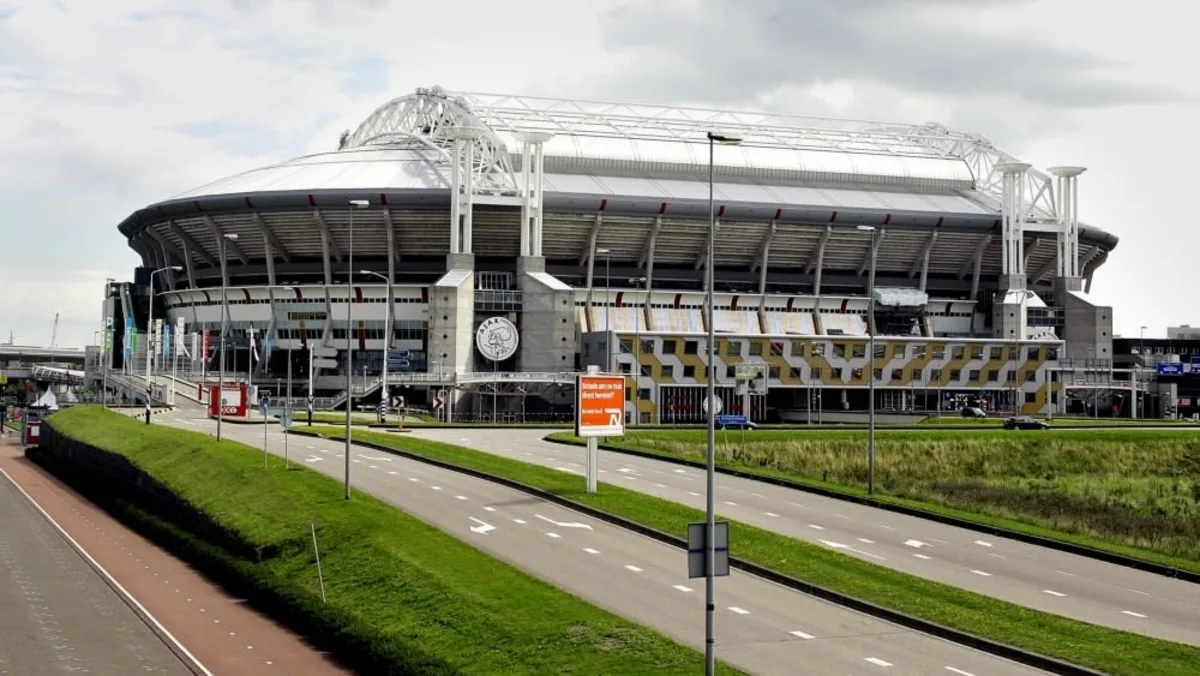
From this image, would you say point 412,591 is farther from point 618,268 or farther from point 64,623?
point 618,268

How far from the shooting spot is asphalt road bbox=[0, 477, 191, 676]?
34.8 metres

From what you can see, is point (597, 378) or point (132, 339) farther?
point (132, 339)

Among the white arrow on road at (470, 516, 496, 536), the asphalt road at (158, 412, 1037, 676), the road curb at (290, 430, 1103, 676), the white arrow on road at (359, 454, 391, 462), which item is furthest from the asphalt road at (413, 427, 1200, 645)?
the white arrow on road at (359, 454, 391, 462)

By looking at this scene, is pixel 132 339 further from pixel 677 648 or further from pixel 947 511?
pixel 677 648

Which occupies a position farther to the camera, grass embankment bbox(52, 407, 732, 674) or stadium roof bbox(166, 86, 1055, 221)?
stadium roof bbox(166, 86, 1055, 221)

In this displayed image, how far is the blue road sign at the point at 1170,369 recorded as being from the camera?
14850 cm

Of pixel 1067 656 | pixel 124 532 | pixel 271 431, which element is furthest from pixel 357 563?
pixel 271 431

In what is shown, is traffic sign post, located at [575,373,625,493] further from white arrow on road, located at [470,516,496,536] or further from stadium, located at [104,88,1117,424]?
stadium, located at [104,88,1117,424]

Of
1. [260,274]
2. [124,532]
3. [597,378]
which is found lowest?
[124,532]

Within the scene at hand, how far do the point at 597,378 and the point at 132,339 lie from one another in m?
88.1

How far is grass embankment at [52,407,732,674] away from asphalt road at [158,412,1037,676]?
1.21 m

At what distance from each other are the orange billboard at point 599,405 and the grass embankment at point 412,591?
800 cm

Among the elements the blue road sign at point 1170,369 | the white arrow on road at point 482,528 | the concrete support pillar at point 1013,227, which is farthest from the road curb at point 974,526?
the blue road sign at point 1170,369

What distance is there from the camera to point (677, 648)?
2897 cm
